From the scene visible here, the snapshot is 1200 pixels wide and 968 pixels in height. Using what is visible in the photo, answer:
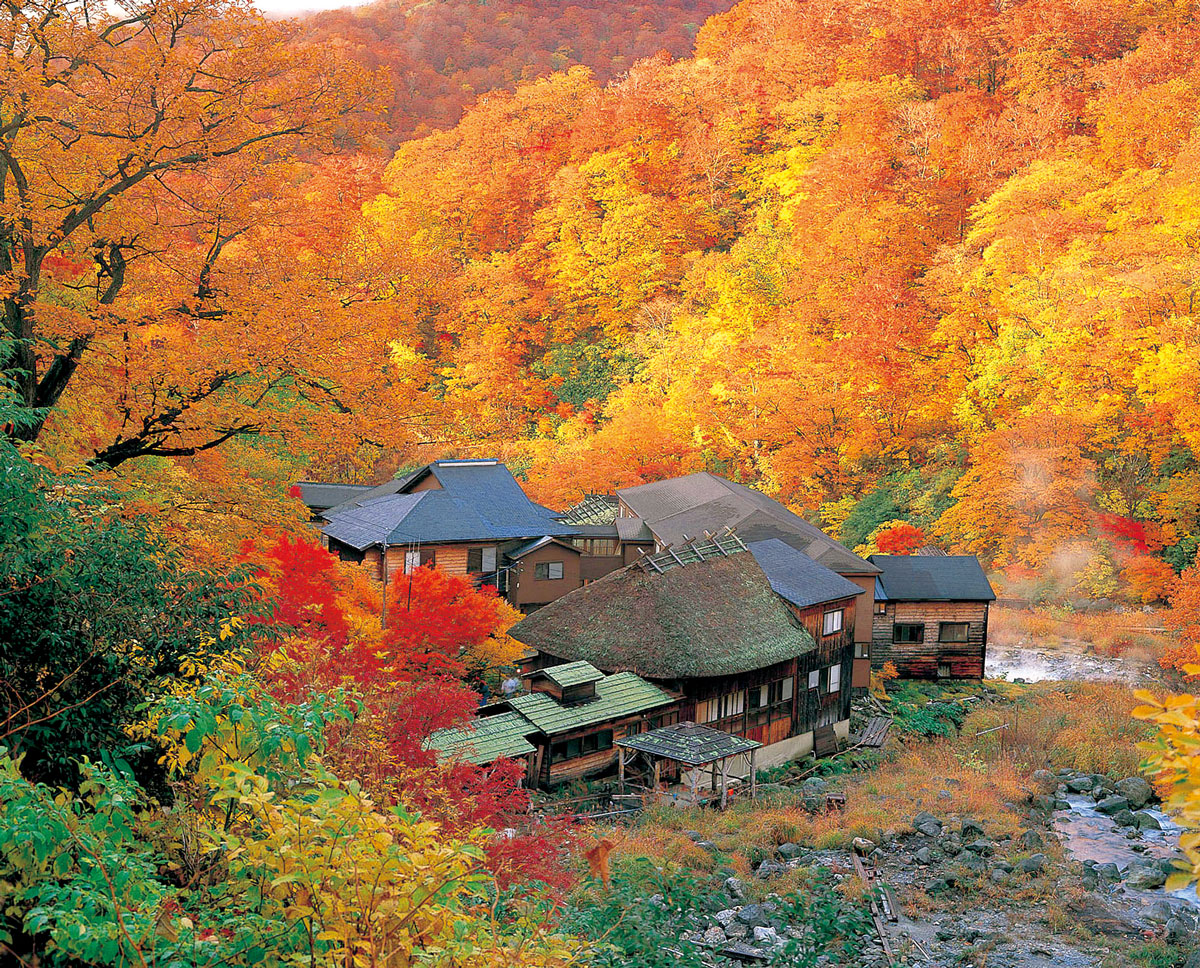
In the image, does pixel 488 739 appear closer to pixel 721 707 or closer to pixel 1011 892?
pixel 721 707

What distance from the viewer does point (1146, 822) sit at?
60.3 ft

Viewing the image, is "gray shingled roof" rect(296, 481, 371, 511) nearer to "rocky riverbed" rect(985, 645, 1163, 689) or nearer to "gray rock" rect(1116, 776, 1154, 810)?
"rocky riverbed" rect(985, 645, 1163, 689)

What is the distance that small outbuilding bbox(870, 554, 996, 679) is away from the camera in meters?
27.8

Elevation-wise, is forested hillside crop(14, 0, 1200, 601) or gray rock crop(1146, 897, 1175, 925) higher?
forested hillside crop(14, 0, 1200, 601)

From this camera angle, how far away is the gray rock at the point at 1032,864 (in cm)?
1562

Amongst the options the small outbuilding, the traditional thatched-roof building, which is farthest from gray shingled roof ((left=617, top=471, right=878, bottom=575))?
the traditional thatched-roof building

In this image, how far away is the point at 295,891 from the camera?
4.39 m

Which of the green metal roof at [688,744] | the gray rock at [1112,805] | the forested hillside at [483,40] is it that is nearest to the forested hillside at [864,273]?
the green metal roof at [688,744]

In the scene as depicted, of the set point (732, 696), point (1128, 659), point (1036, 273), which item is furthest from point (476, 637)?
point (1036, 273)

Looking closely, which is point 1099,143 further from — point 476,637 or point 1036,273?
point 476,637

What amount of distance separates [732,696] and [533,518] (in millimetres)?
10713

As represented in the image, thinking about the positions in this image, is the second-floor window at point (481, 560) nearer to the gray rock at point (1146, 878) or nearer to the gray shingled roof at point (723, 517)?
the gray shingled roof at point (723, 517)

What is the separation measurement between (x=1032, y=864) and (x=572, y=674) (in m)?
9.02

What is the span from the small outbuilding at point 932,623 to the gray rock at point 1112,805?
8962 mm
